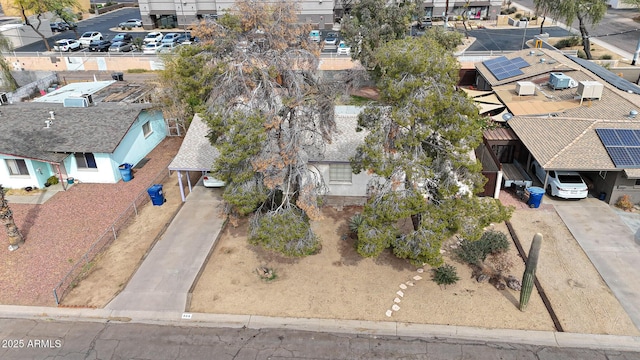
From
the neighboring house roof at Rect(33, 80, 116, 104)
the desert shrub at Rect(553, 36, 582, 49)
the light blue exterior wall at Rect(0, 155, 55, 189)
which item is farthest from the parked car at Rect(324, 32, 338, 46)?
the light blue exterior wall at Rect(0, 155, 55, 189)

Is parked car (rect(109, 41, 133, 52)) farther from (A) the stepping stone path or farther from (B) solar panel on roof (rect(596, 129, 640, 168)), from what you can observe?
(B) solar panel on roof (rect(596, 129, 640, 168))

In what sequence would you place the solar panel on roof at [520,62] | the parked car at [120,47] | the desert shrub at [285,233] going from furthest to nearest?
the parked car at [120,47]
the solar panel on roof at [520,62]
the desert shrub at [285,233]

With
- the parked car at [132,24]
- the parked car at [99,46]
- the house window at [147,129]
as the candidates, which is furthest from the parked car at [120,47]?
the house window at [147,129]

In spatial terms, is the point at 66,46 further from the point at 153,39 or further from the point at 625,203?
the point at 625,203

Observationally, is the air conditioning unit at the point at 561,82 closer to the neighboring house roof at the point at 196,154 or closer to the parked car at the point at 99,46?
the neighboring house roof at the point at 196,154

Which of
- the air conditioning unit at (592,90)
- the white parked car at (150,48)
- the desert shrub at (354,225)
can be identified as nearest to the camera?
the desert shrub at (354,225)

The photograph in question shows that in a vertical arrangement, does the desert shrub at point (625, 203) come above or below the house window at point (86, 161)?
below

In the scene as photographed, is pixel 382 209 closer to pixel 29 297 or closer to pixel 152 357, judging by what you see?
pixel 152 357
